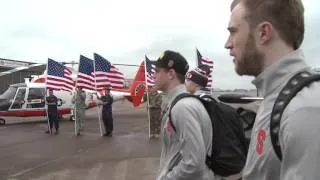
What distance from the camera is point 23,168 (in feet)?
40.2

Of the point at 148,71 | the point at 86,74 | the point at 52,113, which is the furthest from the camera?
the point at 86,74

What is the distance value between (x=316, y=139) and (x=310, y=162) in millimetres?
69

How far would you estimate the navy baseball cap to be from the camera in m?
3.65

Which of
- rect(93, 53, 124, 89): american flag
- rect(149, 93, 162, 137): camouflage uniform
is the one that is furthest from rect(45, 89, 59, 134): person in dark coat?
rect(149, 93, 162, 137): camouflage uniform

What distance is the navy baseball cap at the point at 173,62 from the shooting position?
12.0 ft

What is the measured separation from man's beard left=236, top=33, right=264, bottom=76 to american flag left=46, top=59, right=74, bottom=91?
20.2 metres

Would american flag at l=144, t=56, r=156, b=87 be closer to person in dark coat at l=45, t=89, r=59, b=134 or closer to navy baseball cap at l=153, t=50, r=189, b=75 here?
person in dark coat at l=45, t=89, r=59, b=134

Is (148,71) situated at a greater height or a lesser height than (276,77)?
lesser

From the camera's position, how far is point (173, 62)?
3.65 metres

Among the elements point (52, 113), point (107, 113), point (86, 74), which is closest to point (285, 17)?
point (107, 113)

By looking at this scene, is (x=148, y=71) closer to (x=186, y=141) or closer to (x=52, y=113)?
(x=52, y=113)

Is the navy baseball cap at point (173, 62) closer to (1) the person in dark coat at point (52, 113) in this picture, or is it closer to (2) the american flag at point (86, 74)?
(2) the american flag at point (86, 74)

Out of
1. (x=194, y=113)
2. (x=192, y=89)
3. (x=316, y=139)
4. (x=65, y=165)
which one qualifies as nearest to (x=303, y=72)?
(x=316, y=139)

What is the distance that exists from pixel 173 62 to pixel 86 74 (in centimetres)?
1768
